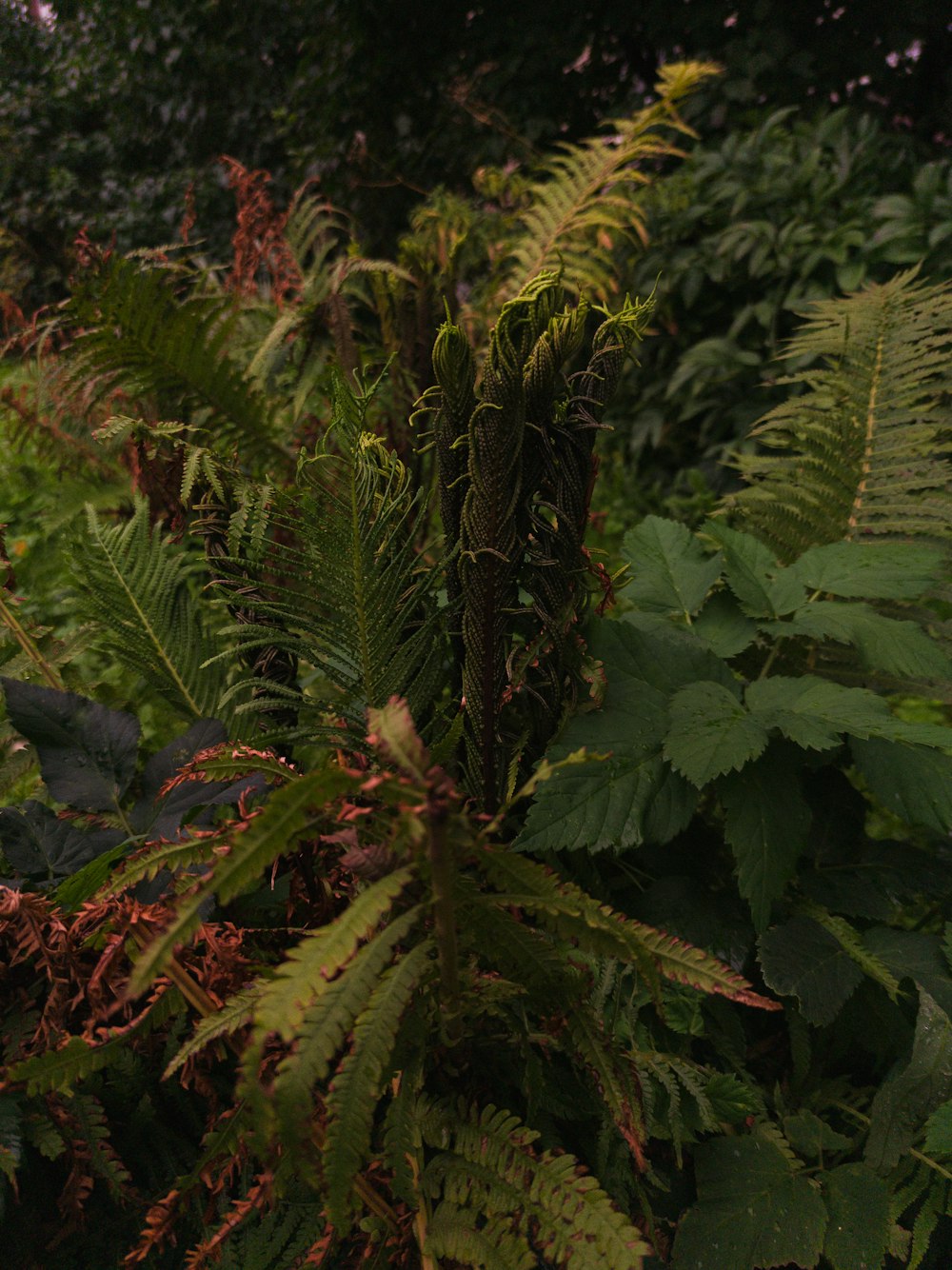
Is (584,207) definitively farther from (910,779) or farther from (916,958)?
(916,958)

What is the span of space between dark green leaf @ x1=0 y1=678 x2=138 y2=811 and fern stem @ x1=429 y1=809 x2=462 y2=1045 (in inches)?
20.6

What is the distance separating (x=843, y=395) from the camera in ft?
5.42

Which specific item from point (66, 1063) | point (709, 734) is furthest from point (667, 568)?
point (66, 1063)

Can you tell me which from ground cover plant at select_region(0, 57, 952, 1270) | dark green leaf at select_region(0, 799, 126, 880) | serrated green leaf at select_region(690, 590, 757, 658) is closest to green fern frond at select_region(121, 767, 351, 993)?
ground cover plant at select_region(0, 57, 952, 1270)

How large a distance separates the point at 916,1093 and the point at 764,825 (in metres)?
0.36

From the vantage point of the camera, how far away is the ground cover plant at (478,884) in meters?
0.75

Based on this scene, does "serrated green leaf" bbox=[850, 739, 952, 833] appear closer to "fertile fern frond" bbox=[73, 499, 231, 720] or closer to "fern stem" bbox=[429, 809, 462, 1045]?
"fern stem" bbox=[429, 809, 462, 1045]

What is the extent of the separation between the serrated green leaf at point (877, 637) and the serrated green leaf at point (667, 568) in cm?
13

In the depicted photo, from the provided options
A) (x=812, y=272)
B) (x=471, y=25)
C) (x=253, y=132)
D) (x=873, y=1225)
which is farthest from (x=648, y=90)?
(x=873, y=1225)

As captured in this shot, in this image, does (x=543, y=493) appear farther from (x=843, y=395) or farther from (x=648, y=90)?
(x=648, y=90)

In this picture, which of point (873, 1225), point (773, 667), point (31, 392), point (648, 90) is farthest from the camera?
point (648, 90)

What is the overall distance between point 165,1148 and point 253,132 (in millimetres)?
6525

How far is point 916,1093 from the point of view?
1.02 metres

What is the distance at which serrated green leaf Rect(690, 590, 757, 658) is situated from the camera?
1289mm
